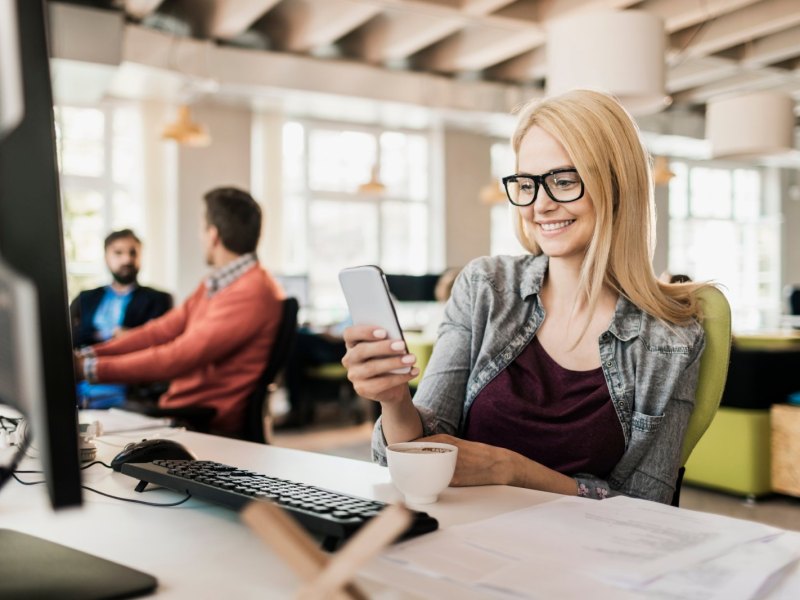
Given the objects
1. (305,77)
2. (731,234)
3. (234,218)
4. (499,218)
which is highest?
(305,77)

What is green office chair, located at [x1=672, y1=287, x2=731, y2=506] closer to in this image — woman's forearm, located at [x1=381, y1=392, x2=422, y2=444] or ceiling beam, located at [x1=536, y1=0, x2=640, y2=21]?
woman's forearm, located at [x1=381, y1=392, x2=422, y2=444]

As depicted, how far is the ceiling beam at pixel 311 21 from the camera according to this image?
673cm

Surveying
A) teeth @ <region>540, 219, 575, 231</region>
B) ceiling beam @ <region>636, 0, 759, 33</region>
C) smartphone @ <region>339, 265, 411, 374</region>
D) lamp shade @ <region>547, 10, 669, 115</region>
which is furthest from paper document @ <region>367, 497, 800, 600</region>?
ceiling beam @ <region>636, 0, 759, 33</region>

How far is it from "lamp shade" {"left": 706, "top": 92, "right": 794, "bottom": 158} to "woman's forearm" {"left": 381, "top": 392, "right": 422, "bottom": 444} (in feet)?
15.9

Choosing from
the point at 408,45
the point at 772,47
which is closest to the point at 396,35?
the point at 408,45

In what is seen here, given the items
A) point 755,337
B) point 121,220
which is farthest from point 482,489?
point 121,220

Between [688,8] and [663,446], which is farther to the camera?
[688,8]

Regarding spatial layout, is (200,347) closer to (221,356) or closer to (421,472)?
(221,356)

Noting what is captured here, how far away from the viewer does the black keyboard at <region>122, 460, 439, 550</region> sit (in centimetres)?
86

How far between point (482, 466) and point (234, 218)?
2.14 m

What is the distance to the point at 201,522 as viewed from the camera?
39.8 inches

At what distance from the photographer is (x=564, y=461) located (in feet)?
4.87

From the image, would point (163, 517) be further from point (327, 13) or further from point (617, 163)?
point (327, 13)

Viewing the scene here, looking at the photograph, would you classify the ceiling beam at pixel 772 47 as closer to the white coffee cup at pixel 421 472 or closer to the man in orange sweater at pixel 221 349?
the man in orange sweater at pixel 221 349
